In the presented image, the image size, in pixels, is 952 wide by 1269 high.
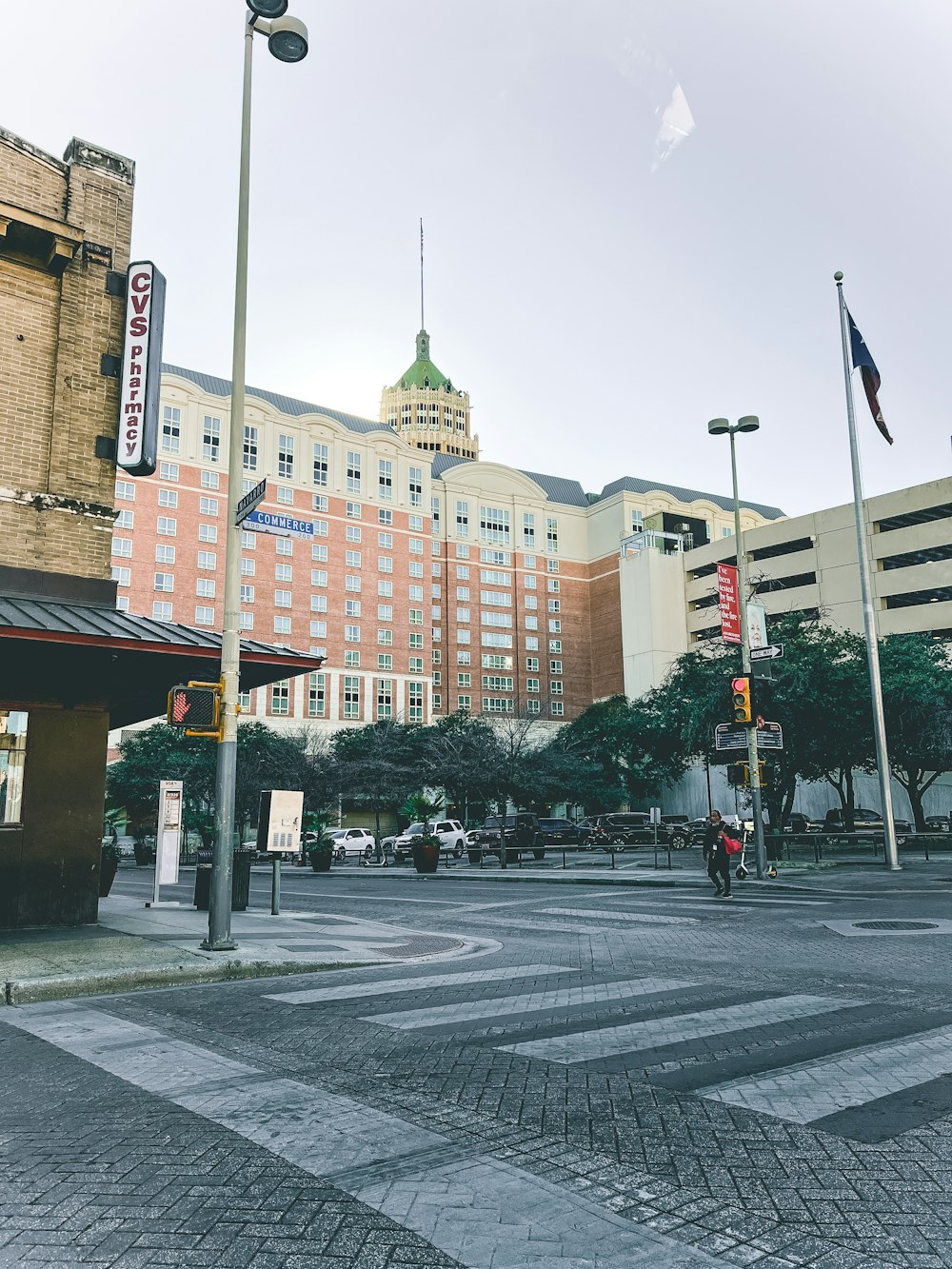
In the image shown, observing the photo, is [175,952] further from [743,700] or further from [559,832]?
[559,832]

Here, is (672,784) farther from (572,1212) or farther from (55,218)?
(572,1212)

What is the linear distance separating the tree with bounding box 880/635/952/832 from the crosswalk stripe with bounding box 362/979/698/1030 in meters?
33.4

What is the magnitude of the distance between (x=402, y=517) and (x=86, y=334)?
78.8 meters

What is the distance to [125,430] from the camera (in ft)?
46.4

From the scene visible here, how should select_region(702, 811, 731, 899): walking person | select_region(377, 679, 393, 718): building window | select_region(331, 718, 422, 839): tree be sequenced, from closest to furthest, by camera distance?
1. select_region(702, 811, 731, 899): walking person
2. select_region(331, 718, 422, 839): tree
3. select_region(377, 679, 393, 718): building window

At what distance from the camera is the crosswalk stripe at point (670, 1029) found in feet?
20.6

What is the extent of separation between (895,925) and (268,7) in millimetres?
14472

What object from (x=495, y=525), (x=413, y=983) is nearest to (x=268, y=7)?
(x=413, y=983)

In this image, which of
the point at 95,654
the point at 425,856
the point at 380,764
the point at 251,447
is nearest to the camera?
the point at 95,654

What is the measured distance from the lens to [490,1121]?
4.74 metres

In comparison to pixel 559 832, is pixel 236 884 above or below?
below

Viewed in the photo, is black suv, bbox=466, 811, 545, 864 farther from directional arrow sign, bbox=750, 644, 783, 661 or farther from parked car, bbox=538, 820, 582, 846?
directional arrow sign, bbox=750, 644, 783, 661

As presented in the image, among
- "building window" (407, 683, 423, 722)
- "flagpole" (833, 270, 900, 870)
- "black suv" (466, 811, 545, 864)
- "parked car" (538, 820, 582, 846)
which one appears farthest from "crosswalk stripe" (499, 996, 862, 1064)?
"building window" (407, 683, 423, 722)

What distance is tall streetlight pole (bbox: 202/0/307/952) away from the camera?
422 inches
